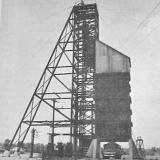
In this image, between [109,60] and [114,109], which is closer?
[114,109]

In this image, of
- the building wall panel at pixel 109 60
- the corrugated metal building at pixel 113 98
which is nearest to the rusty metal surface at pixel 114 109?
the corrugated metal building at pixel 113 98

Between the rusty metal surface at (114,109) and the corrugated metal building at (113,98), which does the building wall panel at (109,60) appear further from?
the rusty metal surface at (114,109)

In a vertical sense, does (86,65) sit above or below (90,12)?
below

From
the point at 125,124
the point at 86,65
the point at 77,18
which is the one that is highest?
the point at 77,18

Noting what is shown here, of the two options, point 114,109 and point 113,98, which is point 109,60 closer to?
point 113,98

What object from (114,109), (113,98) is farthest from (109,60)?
(114,109)

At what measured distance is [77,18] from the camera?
101 ft

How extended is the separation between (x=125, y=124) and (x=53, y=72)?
890 centimetres

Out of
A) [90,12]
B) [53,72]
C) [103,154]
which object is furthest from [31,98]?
[90,12]

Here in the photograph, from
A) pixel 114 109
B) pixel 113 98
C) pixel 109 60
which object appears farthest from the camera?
pixel 109 60

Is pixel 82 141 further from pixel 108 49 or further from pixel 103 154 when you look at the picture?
pixel 108 49

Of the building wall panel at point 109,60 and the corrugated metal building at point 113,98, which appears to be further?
the building wall panel at point 109,60

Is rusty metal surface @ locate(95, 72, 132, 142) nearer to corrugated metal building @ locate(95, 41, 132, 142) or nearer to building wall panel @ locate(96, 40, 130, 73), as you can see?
corrugated metal building @ locate(95, 41, 132, 142)

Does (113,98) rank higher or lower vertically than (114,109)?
higher
